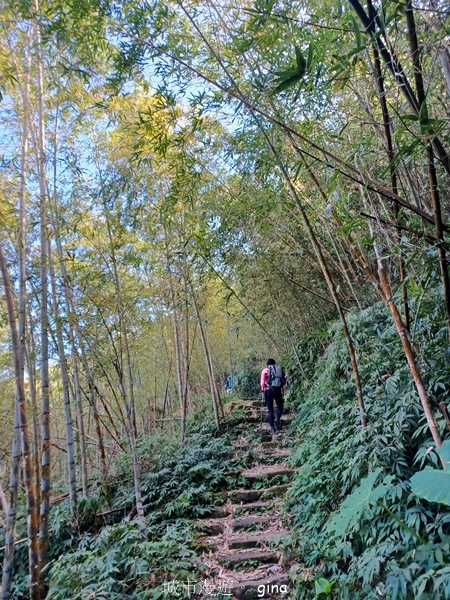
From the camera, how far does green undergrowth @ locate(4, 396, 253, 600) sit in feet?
7.57

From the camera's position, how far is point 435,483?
52.2 inches

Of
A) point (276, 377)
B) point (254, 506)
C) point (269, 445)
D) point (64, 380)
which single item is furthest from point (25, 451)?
point (276, 377)

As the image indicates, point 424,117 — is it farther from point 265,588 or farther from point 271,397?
point 271,397

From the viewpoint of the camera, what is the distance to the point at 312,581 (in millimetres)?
2041

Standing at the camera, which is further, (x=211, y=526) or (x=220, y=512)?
(x=220, y=512)

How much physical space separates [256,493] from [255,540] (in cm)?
80

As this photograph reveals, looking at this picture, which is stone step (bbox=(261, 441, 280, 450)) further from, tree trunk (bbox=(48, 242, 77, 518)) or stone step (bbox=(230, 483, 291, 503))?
tree trunk (bbox=(48, 242, 77, 518))

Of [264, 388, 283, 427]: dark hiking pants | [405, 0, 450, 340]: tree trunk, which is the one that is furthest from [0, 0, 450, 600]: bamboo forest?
[264, 388, 283, 427]: dark hiking pants

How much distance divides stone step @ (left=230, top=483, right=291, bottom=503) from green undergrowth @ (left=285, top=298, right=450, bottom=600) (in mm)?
417

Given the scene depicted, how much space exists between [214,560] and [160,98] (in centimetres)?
339

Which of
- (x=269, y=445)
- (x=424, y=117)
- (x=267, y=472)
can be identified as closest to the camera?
(x=424, y=117)

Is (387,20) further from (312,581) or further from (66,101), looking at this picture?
(66,101)

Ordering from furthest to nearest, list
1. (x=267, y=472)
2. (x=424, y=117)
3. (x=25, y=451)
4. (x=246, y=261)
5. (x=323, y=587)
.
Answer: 1. (x=246, y=261)
2. (x=267, y=472)
3. (x=25, y=451)
4. (x=323, y=587)
5. (x=424, y=117)

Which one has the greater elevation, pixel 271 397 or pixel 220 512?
pixel 271 397
